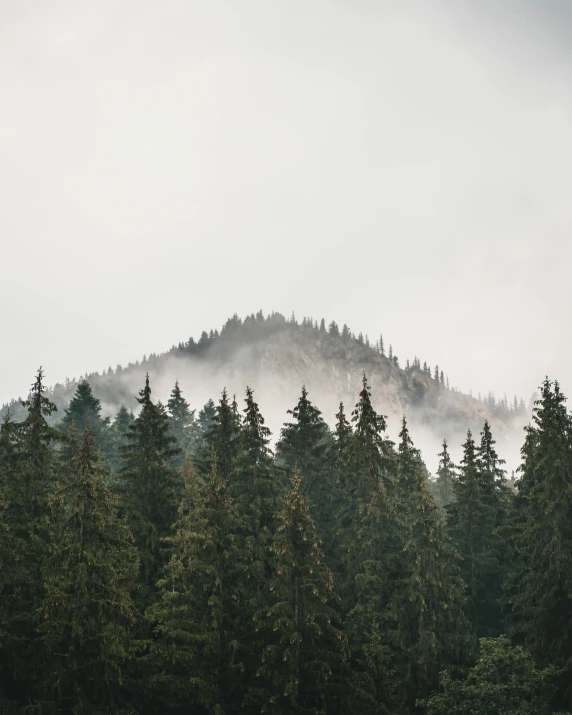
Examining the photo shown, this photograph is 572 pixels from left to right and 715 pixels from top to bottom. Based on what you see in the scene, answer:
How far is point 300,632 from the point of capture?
23.1 m

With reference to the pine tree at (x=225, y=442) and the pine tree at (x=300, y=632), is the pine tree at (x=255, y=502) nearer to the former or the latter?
the pine tree at (x=300, y=632)

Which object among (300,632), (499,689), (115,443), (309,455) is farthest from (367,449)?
(115,443)

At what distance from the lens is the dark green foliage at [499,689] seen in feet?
62.2

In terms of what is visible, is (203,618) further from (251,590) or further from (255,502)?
(255,502)

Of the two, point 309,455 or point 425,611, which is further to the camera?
point 309,455

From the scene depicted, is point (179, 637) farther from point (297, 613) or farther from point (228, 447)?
point (228, 447)

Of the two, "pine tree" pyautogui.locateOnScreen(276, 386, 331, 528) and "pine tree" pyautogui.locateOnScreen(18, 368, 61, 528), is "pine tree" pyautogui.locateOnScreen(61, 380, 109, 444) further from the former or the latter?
"pine tree" pyautogui.locateOnScreen(18, 368, 61, 528)

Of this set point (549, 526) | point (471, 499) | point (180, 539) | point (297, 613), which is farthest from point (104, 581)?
point (471, 499)

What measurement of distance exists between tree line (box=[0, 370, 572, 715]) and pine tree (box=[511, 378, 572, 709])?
10 centimetres

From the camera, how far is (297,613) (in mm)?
23359

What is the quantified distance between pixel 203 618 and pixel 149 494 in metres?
7.90

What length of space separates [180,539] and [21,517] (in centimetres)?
762

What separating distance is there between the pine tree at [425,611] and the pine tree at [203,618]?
9.19 m

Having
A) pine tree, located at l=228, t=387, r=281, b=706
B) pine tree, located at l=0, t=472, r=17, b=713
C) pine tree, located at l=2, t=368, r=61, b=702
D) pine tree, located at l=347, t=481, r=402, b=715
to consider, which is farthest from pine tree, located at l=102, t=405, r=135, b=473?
pine tree, located at l=0, t=472, r=17, b=713
